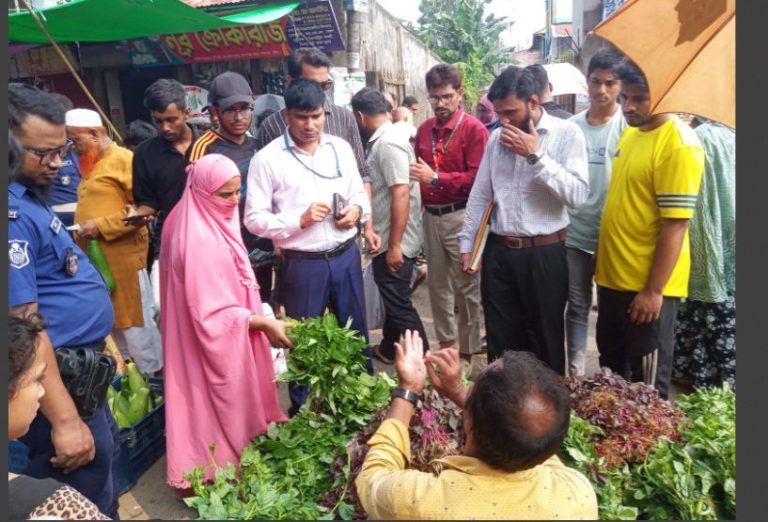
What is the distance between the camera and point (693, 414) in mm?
2389

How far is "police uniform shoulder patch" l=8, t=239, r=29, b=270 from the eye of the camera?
1891 mm

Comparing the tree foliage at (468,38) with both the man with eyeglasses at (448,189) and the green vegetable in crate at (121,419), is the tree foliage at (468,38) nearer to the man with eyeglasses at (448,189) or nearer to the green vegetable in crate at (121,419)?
the man with eyeglasses at (448,189)

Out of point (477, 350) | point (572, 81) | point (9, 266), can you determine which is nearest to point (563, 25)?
point (572, 81)

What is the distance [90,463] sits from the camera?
2.17 metres

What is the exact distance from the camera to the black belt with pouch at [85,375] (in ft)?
6.61

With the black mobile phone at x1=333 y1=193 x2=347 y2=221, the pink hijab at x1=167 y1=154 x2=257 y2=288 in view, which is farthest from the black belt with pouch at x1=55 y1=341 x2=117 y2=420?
the black mobile phone at x1=333 y1=193 x2=347 y2=221

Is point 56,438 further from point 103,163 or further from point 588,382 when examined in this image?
point 103,163

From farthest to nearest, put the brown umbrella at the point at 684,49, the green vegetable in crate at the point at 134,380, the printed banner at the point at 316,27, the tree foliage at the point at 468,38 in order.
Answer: the tree foliage at the point at 468,38 < the printed banner at the point at 316,27 < the green vegetable in crate at the point at 134,380 < the brown umbrella at the point at 684,49

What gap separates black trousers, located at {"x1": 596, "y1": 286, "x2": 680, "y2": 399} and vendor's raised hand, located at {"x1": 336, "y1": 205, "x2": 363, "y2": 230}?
147cm

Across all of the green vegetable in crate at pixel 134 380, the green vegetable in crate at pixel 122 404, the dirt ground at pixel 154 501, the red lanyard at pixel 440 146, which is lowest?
the dirt ground at pixel 154 501

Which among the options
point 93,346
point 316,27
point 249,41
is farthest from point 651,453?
point 249,41

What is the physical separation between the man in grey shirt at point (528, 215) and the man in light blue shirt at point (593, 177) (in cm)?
51

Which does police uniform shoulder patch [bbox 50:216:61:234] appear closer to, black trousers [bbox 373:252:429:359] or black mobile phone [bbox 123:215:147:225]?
black mobile phone [bbox 123:215:147:225]

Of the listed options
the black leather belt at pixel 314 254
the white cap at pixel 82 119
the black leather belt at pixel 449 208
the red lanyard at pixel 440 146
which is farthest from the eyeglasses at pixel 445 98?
the white cap at pixel 82 119
